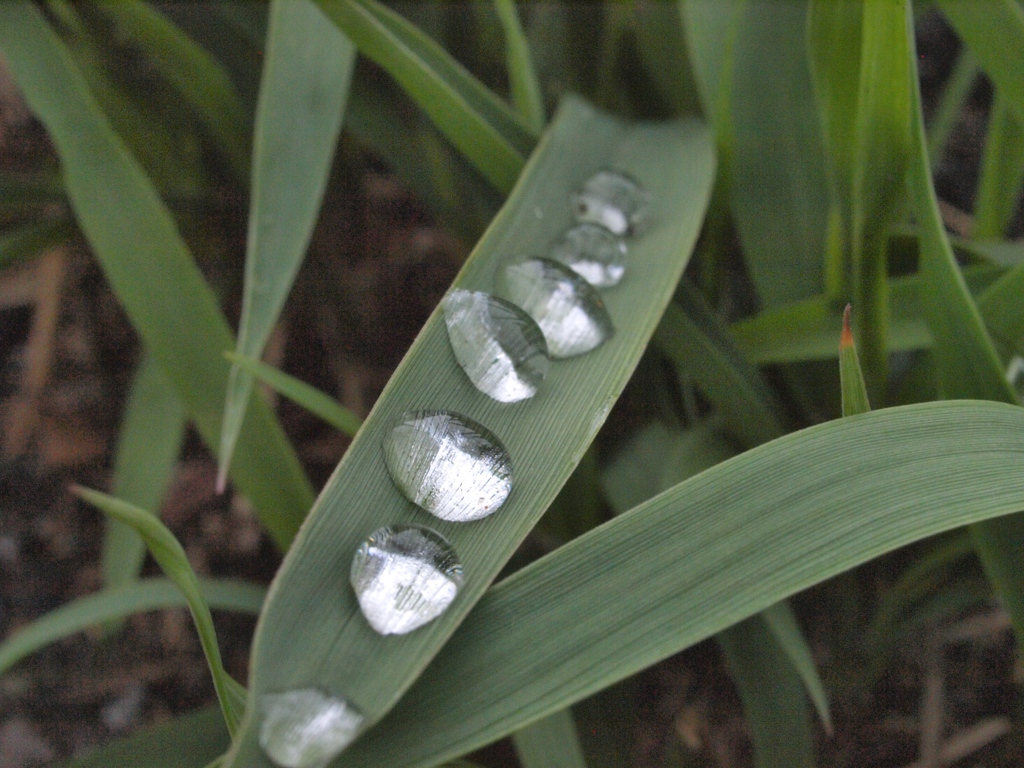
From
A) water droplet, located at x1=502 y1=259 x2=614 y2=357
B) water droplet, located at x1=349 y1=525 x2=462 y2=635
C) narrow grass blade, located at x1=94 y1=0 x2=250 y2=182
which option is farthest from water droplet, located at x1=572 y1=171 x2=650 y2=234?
narrow grass blade, located at x1=94 y1=0 x2=250 y2=182

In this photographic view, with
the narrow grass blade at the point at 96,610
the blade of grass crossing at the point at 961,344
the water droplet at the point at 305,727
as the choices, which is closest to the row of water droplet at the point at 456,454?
the water droplet at the point at 305,727

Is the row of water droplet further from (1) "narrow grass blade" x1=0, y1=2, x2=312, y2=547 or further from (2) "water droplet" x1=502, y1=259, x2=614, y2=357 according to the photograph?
(1) "narrow grass blade" x1=0, y1=2, x2=312, y2=547

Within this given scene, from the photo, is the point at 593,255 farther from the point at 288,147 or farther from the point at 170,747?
the point at 170,747

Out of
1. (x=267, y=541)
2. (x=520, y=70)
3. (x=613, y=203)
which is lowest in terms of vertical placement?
(x=267, y=541)

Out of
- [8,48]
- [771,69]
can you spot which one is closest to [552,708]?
[771,69]

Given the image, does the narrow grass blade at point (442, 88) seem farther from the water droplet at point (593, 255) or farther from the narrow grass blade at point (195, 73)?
the narrow grass blade at point (195, 73)

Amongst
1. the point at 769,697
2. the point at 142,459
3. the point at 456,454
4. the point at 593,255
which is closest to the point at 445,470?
the point at 456,454
